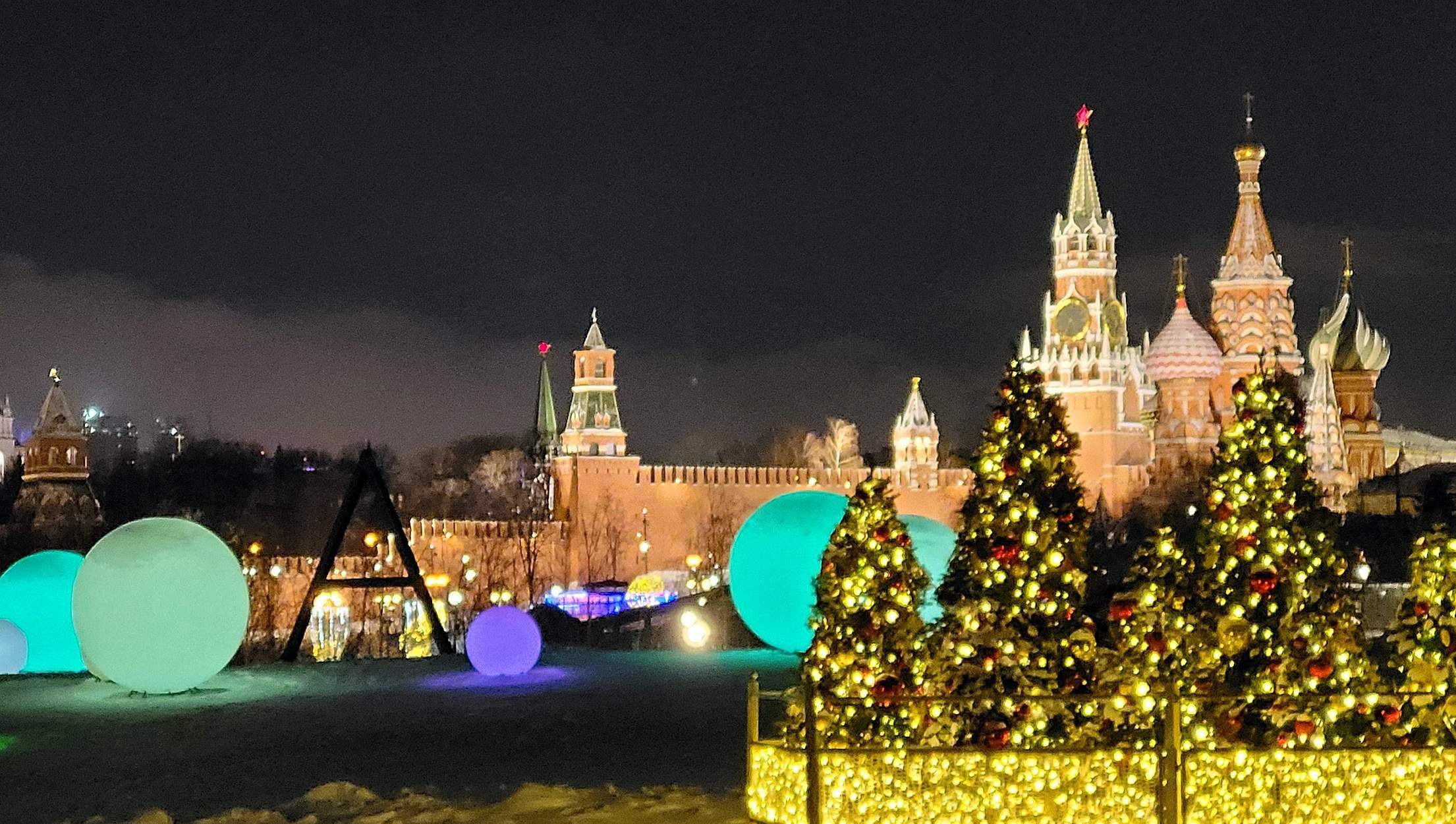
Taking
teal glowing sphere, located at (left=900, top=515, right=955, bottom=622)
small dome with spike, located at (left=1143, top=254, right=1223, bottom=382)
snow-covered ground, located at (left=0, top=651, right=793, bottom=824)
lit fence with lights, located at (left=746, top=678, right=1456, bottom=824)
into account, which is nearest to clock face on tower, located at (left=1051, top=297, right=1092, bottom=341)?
small dome with spike, located at (left=1143, top=254, right=1223, bottom=382)

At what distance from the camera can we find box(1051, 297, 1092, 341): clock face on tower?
208 feet

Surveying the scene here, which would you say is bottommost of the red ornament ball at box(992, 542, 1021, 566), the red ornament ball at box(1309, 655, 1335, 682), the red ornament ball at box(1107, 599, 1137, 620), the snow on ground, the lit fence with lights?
the snow on ground

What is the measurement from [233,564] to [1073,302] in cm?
5060

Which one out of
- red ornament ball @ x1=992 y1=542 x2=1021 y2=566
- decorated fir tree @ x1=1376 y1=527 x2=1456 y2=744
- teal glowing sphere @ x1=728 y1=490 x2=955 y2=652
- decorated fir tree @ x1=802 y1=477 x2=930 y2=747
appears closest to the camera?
decorated fir tree @ x1=1376 y1=527 x2=1456 y2=744

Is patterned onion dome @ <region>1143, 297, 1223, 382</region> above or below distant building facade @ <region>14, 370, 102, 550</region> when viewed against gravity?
above

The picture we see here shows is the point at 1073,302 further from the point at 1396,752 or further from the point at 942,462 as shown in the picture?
the point at 1396,752

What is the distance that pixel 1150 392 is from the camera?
63.6m

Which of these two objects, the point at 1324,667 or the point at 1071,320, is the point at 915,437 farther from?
the point at 1324,667

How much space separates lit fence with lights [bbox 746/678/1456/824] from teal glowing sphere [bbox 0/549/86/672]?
40.6 ft

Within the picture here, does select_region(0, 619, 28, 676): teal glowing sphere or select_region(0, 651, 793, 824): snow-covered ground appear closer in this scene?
select_region(0, 651, 793, 824): snow-covered ground

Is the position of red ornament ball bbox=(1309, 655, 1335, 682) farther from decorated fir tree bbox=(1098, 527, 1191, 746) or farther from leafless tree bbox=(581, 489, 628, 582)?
leafless tree bbox=(581, 489, 628, 582)

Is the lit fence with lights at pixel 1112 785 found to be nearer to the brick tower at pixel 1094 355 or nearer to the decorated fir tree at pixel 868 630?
the decorated fir tree at pixel 868 630

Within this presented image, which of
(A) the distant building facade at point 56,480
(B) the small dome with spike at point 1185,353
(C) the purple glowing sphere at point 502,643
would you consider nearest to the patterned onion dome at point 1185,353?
(B) the small dome with spike at point 1185,353

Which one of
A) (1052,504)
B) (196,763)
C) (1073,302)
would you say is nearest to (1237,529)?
(1052,504)
